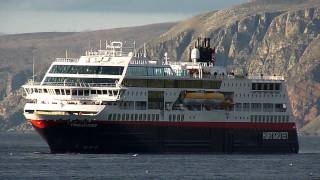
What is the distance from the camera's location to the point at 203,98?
175 meters

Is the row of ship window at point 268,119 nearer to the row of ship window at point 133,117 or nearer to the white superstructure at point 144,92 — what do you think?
the white superstructure at point 144,92

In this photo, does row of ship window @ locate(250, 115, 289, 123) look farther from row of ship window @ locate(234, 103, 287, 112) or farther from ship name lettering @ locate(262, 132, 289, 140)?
ship name lettering @ locate(262, 132, 289, 140)

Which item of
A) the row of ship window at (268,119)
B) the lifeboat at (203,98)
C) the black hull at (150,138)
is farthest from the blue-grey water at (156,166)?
the lifeboat at (203,98)

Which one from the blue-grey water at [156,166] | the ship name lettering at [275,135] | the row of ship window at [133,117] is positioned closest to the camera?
the blue-grey water at [156,166]

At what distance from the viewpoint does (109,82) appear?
168500mm

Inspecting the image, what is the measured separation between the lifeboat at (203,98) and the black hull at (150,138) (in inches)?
118

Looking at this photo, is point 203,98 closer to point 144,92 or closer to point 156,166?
point 144,92

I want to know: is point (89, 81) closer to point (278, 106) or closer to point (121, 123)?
point (121, 123)

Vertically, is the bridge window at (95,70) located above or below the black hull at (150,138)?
above

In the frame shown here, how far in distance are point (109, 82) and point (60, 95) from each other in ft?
18.5

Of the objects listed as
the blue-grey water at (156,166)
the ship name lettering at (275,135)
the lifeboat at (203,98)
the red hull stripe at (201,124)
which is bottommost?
the blue-grey water at (156,166)

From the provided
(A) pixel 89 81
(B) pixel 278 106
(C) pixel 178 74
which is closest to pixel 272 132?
(B) pixel 278 106

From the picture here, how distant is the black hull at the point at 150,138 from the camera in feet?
545

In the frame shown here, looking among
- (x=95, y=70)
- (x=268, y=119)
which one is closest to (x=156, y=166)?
(x=95, y=70)
